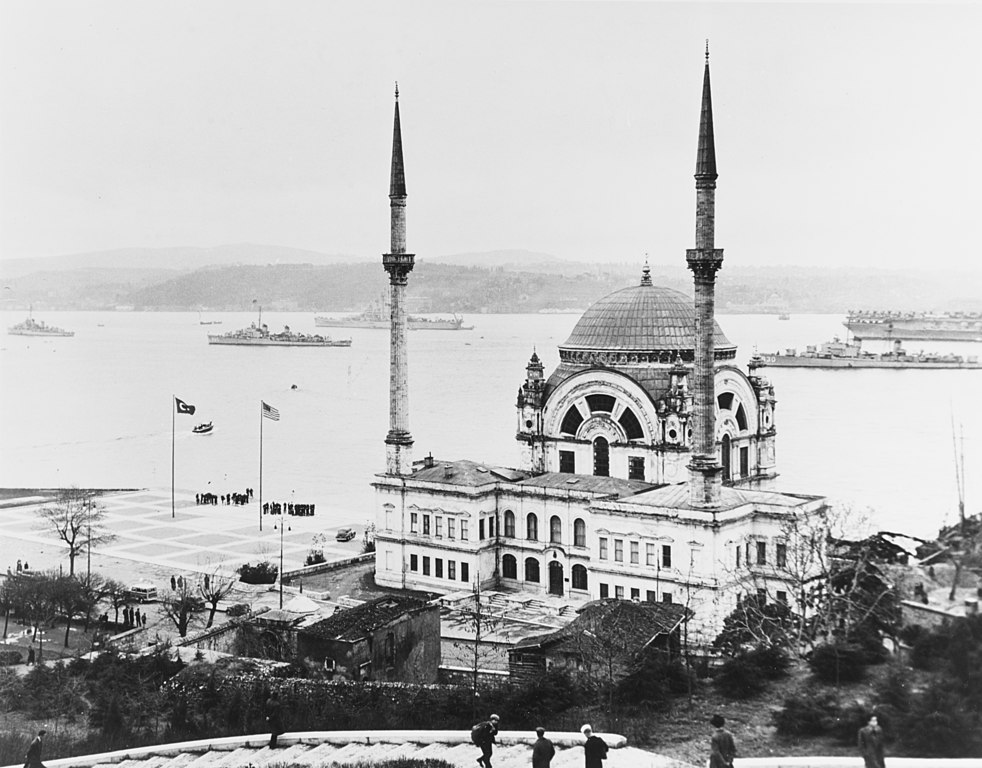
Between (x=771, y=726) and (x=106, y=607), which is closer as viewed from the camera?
(x=771, y=726)

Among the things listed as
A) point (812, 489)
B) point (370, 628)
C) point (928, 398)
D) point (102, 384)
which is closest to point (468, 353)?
point (102, 384)

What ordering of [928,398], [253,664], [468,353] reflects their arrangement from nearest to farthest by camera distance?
[253,664]
[928,398]
[468,353]

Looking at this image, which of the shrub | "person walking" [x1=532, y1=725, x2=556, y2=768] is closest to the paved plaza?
the shrub

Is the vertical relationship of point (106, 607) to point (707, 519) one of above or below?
below

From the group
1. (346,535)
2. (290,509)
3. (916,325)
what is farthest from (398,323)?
(916,325)

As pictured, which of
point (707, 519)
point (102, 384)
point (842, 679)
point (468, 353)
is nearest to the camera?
point (842, 679)

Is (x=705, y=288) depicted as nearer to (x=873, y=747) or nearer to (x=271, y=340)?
(x=873, y=747)

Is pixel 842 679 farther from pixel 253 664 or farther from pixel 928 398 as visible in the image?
pixel 928 398

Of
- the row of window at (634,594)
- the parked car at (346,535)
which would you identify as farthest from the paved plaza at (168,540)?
the row of window at (634,594)
